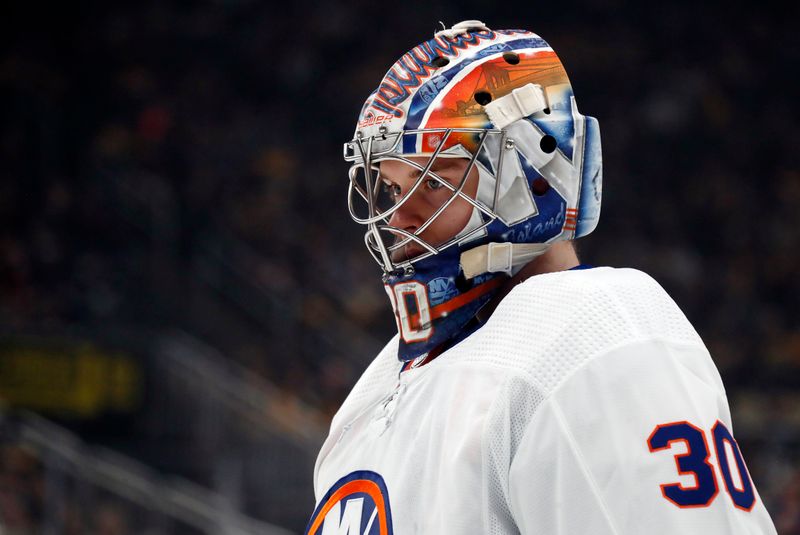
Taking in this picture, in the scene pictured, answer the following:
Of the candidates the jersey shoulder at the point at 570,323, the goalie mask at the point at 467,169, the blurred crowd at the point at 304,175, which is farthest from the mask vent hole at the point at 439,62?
Result: the blurred crowd at the point at 304,175

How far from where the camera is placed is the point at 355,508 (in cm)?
156

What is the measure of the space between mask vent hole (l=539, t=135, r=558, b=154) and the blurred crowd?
5.08 metres

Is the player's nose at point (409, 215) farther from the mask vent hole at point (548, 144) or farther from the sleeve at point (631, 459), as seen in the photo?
the sleeve at point (631, 459)

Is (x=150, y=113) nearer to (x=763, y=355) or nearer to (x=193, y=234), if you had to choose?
(x=193, y=234)

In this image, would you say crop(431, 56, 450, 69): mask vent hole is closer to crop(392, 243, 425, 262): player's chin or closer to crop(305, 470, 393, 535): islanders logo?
crop(392, 243, 425, 262): player's chin

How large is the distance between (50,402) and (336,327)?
2.17m

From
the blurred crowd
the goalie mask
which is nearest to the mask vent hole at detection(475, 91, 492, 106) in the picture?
the goalie mask

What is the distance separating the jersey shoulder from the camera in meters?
1.34

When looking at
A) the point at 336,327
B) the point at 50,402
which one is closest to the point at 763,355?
the point at 336,327

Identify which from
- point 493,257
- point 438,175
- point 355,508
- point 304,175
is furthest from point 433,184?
point 304,175

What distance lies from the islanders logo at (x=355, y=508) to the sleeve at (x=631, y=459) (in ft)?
0.72

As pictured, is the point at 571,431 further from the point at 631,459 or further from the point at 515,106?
the point at 515,106

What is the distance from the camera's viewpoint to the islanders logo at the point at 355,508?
1490 mm

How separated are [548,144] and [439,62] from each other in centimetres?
19
